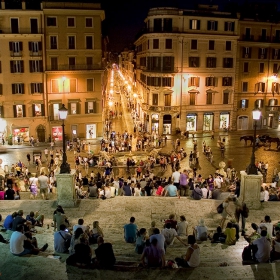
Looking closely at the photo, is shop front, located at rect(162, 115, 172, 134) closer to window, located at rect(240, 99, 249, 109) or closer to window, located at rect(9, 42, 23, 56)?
window, located at rect(240, 99, 249, 109)

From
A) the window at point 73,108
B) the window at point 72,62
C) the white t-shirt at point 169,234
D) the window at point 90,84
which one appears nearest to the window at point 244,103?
the window at point 90,84

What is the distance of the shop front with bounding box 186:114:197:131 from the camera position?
164 feet

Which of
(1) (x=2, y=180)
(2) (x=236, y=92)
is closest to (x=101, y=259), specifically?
(1) (x=2, y=180)

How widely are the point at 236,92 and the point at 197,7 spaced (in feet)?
40.2

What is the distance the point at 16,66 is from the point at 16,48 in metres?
1.91

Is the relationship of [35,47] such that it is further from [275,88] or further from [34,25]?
[275,88]

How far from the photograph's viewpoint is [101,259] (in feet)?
33.3

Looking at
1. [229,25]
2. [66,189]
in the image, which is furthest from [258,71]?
[66,189]

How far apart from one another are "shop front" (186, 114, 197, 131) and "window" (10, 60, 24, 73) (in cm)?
2125

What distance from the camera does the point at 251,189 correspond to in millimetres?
15828

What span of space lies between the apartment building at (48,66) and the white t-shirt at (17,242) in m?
32.3

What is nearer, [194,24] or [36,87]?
[36,87]

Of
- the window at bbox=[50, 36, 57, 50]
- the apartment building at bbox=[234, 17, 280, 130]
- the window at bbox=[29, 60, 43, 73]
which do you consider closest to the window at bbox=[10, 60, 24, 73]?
the window at bbox=[29, 60, 43, 73]

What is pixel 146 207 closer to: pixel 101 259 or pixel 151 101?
Result: pixel 101 259
